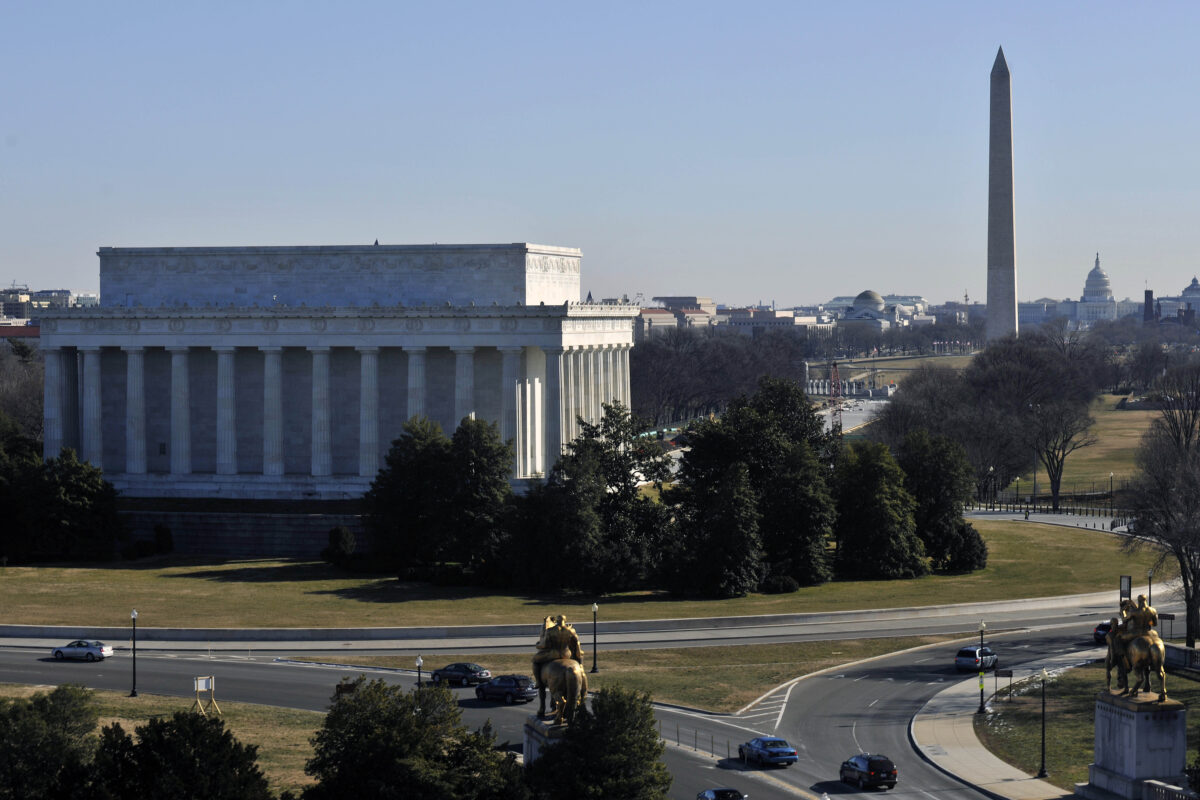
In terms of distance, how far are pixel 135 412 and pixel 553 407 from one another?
1177 inches

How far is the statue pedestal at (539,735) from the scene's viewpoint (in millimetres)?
41281

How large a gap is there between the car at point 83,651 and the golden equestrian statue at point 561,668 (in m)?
39.3

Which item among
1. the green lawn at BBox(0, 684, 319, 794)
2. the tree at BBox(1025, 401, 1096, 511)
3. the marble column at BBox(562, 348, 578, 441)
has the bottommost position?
the green lawn at BBox(0, 684, 319, 794)

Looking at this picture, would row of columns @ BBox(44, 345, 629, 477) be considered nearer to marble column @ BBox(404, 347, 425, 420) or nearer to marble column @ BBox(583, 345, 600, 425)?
marble column @ BBox(404, 347, 425, 420)

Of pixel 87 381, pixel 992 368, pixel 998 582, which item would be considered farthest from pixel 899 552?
pixel 992 368

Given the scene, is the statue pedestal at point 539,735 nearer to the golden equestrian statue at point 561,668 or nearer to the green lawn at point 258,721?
the golden equestrian statue at point 561,668

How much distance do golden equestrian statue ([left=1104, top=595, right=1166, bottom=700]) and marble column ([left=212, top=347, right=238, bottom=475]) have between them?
76.5m

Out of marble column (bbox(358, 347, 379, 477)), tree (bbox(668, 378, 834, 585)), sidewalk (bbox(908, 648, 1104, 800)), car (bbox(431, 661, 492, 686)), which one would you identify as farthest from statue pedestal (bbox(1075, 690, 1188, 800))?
marble column (bbox(358, 347, 379, 477))

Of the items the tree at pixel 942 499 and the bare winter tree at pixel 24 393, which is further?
the bare winter tree at pixel 24 393

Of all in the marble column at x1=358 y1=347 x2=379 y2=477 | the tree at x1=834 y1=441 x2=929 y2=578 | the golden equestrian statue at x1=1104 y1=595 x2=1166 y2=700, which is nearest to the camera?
the golden equestrian statue at x1=1104 y1=595 x2=1166 y2=700

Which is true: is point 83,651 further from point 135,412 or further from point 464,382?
point 135,412

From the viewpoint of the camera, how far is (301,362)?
380ft

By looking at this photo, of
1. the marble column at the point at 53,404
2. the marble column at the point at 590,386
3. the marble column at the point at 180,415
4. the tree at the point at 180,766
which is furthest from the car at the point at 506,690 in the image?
the marble column at the point at 53,404

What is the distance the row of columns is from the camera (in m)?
112
